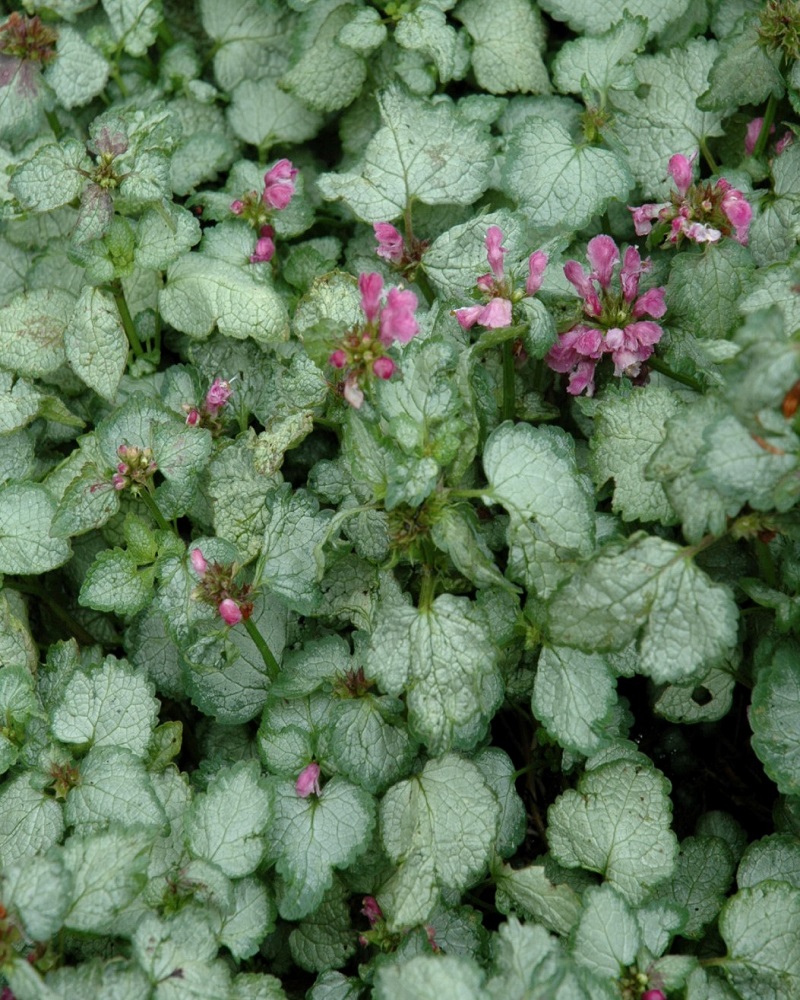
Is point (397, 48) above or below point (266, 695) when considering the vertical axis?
above

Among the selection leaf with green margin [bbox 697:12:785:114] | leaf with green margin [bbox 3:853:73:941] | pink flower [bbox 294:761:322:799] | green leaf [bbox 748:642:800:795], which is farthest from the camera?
leaf with green margin [bbox 697:12:785:114]

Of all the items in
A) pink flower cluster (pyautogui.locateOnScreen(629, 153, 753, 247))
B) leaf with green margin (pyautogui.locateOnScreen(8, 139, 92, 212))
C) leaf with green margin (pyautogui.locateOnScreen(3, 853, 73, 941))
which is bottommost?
leaf with green margin (pyautogui.locateOnScreen(3, 853, 73, 941))

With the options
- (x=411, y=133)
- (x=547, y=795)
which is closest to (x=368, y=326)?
(x=411, y=133)

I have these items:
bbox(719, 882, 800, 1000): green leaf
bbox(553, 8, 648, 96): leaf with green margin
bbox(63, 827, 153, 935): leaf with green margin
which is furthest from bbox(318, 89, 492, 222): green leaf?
bbox(719, 882, 800, 1000): green leaf

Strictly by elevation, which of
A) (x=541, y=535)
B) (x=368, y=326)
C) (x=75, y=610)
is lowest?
(x=75, y=610)

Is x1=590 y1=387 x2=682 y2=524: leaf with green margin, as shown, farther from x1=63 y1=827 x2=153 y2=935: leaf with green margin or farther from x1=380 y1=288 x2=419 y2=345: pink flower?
x1=63 y1=827 x2=153 y2=935: leaf with green margin

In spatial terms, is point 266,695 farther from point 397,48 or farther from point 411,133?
point 397,48
